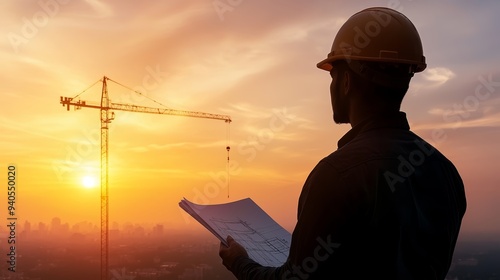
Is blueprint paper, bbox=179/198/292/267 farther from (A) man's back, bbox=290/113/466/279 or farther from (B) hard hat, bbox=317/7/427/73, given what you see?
(B) hard hat, bbox=317/7/427/73

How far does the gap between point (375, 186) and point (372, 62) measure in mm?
592

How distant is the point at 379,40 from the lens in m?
2.22

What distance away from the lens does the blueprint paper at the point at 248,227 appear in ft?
9.38

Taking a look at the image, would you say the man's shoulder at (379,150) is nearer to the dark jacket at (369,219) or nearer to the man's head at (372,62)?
the dark jacket at (369,219)

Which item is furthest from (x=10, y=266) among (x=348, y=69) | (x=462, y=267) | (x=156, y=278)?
(x=462, y=267)

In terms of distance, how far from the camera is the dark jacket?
183 cm

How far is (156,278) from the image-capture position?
27281 millimetres

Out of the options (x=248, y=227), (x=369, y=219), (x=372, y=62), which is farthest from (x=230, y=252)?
(x=372, y=62)

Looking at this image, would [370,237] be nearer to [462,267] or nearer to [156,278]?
[462,267]

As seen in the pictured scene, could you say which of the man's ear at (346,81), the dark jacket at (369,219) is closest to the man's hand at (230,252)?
the dark jacket at (369,219)

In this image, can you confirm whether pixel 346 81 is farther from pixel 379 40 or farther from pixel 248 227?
pixel 248 227

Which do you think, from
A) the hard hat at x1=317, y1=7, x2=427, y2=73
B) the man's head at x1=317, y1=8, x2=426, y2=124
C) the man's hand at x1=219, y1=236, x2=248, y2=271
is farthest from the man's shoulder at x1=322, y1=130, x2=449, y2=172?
the man's hand at x1=219, y1=236, x2=248, y2=271

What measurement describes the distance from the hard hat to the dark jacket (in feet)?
1.15

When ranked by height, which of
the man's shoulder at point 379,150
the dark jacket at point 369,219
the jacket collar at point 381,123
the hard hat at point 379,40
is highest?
the hard hat at point 379,40
